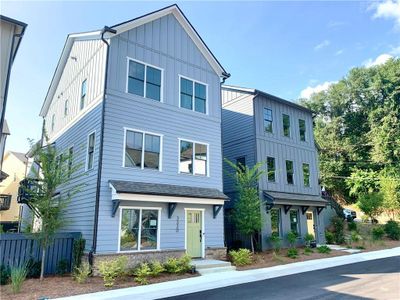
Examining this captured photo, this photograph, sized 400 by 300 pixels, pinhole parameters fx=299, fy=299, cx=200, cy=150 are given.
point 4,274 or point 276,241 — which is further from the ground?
point 276,241

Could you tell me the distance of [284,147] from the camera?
64.3 ft

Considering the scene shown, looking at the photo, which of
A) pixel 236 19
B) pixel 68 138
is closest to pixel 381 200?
pixel 236 19

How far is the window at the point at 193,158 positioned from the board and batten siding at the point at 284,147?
4.71 m

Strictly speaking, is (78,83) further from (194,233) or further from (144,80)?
(194,233)

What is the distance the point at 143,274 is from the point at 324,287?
5.73 m

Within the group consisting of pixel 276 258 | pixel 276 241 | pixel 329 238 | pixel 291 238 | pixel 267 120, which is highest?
pixel 267 120

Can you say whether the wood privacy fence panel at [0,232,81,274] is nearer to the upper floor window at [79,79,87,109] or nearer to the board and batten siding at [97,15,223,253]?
the board and batten siding at [97,15,223,253]

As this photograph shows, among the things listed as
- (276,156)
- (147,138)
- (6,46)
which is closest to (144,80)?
(147,138)

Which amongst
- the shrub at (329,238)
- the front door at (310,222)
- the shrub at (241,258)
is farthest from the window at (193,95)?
the shrub at (329,238)

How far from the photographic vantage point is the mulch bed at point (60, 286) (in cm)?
832

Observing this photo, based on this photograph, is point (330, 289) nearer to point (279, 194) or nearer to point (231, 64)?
point (279, 194)

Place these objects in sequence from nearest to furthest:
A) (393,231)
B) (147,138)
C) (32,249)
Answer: (32,249), (147,138), (393,231)

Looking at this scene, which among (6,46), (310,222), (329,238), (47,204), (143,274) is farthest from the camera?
(329,238)

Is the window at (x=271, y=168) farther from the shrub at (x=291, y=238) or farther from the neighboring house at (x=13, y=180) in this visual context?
the neighboring house at (x=13, y=180)
